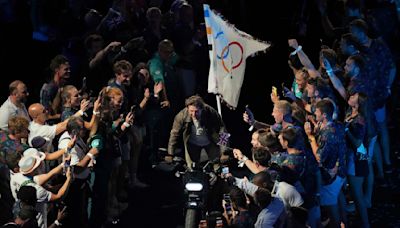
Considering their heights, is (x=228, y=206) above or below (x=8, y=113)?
below

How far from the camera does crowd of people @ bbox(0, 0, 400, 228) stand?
12.8m

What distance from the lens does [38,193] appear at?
12469 mm

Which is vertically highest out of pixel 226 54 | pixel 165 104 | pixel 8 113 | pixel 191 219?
pixel 226 54

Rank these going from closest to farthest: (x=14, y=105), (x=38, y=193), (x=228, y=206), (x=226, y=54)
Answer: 1. (x=38, y=193)
2. (x=228, y=206)
3. (x=14, y=105)
4. (x=226, y=54)

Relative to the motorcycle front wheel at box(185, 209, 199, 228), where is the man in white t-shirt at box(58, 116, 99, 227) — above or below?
above

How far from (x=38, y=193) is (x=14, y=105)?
9.24ft

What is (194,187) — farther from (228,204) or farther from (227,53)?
(227,53)

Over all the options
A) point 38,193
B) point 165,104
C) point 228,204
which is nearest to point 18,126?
point 38,193

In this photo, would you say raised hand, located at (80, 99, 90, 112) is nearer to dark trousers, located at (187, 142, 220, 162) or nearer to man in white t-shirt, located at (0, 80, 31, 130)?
man in white t-shirt, located at (0, 80, 31, 130)

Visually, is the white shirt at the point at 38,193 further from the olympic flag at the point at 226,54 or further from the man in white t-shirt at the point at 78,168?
the olympic flag at the point at 226,54

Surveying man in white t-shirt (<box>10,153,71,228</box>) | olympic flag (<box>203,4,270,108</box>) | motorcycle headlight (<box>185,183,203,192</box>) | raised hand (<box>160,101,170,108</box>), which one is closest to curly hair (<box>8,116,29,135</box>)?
man in white t-shirt (<box>10,153,71,228</box>)

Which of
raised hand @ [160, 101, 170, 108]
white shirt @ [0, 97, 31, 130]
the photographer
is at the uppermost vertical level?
raised hand @ [160, 101, 170, 108]

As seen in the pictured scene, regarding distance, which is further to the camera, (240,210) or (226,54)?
(226,54)

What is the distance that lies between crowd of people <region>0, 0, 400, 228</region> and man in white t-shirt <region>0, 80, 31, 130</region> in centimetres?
2
